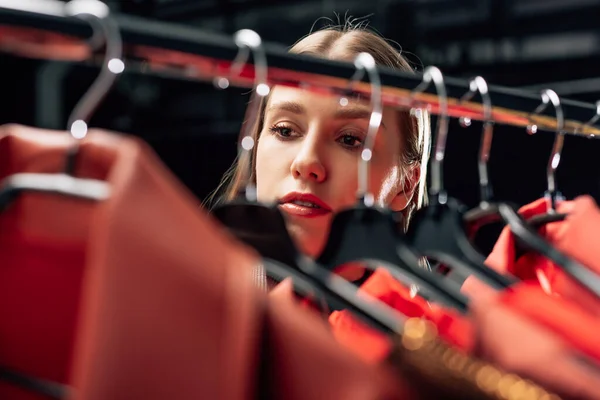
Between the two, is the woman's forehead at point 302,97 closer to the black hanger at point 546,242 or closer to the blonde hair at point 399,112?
the blonde hair at point 399,112

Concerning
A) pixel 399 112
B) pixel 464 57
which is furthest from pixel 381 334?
pixel 464 57

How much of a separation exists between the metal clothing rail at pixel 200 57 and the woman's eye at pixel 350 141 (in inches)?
7.3

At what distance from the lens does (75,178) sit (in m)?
0.31

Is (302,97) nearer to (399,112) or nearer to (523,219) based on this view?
(399,112)

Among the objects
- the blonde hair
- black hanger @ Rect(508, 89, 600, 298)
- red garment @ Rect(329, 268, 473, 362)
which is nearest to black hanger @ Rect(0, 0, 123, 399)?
red garment @ Rect(329, 268, 473, 362)

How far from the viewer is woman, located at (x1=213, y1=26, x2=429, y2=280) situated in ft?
2.17

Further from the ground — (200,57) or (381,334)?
(200,57)

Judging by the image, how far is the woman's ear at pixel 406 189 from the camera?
2.99 feet

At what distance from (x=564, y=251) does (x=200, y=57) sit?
25 centimetres

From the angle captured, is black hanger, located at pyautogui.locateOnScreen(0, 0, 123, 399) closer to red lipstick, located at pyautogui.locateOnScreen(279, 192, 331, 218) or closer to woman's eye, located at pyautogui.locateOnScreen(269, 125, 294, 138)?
red lipstick, located at pyautogui.locateOnScreen(279, 192, 331, 218)

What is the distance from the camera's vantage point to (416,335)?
0.87 feet

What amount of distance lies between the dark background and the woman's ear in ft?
1.86

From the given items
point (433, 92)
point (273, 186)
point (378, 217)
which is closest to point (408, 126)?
point (273, 186)

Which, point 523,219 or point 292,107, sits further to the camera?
point 292,107
